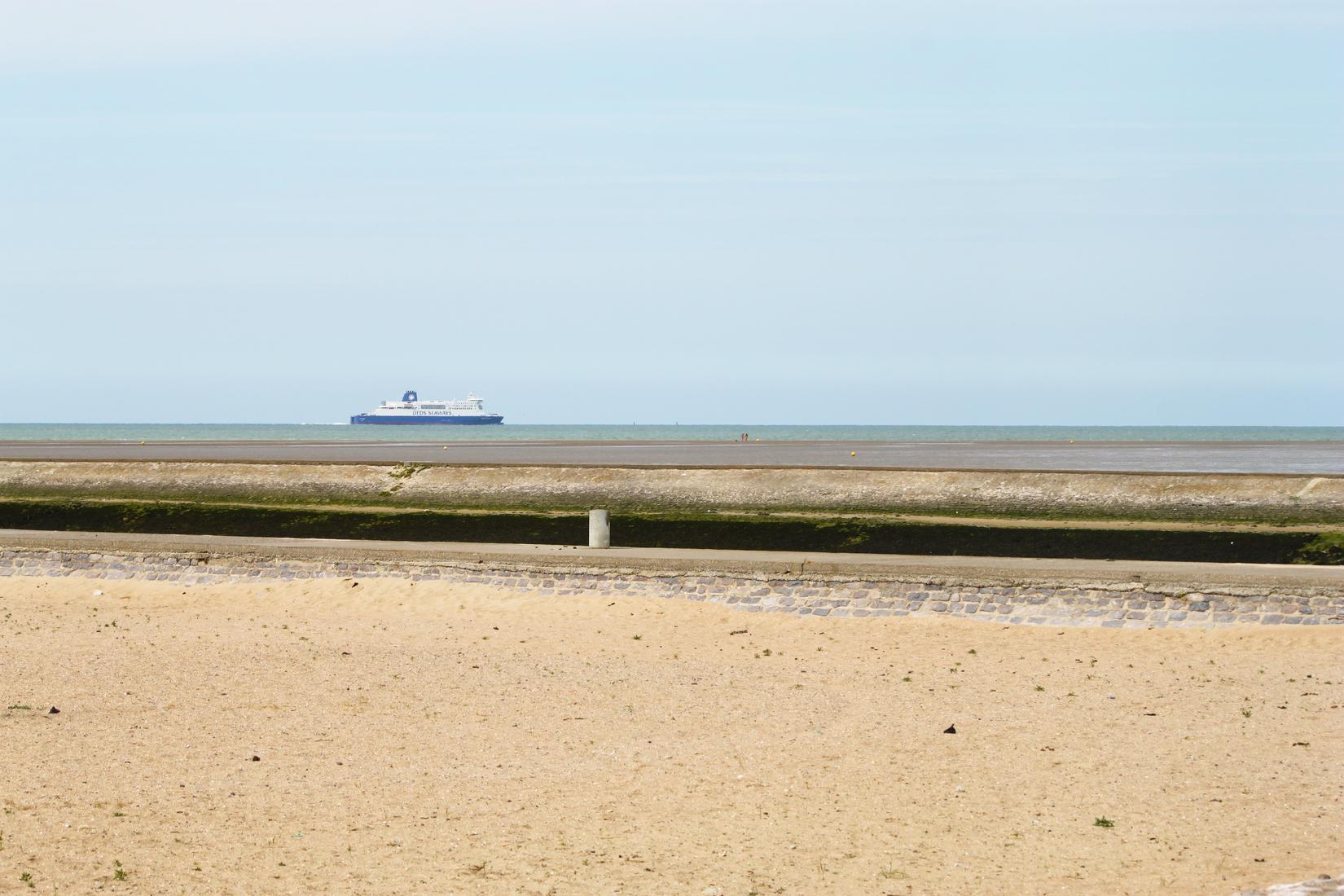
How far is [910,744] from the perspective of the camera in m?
13.2

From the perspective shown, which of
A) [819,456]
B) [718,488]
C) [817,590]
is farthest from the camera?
[819,456]

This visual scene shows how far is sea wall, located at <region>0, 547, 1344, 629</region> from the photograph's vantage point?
20.4 m

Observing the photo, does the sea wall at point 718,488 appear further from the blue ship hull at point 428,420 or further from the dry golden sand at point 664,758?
the blue ship hull at point 428,420

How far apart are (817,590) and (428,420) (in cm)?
17613

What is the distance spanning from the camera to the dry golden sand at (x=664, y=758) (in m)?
9.62

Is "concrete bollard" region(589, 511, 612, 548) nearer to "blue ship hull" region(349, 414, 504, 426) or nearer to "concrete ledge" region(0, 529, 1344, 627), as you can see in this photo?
"concrete ledge" region(0, 529, 1344, 627)

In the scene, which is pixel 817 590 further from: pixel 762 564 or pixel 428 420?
pixel 428 420

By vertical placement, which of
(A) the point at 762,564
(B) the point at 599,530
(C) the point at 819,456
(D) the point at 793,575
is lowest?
(D) the point at 793,575

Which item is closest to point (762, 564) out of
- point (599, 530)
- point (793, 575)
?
point (793, 575)

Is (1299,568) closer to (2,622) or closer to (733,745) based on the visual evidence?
(733,745)

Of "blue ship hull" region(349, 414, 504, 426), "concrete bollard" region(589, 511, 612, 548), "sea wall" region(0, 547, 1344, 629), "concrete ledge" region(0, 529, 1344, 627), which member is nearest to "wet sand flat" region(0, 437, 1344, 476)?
"concrete bollard" region(589, 511, 612, 548)

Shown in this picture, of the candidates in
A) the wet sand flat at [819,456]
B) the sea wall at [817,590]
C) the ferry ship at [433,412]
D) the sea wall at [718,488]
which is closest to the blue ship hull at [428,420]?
the ferry ship at [433,412]

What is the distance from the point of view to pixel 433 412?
196750 mm

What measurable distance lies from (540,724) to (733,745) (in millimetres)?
2053
